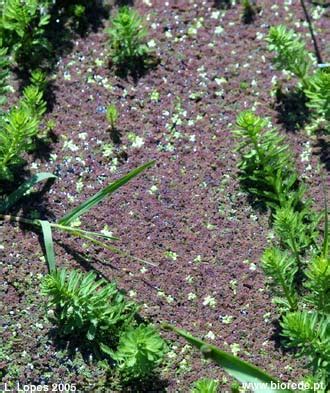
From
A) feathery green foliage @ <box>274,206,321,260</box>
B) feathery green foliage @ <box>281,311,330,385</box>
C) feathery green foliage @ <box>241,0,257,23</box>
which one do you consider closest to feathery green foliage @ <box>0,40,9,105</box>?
feathery green foliage @ <box>241,0,257,23</box>

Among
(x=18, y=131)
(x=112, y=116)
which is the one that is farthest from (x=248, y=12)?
(x=18, y=131)

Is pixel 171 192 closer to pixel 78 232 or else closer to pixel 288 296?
pixel 78 232

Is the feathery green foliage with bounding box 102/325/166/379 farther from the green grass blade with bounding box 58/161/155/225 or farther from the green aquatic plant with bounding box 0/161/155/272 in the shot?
the green grass blade with bounding box 58/161/155/225

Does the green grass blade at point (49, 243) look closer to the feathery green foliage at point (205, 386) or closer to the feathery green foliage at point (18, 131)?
the feathery green foliage at point (18, 131)

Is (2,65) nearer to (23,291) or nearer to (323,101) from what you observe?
(23,291)

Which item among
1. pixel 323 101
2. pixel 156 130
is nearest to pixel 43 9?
pixel 156 130

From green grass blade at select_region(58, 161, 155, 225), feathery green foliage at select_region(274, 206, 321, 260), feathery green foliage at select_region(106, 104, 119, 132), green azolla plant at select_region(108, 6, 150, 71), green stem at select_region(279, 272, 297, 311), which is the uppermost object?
green azolla plant at select_region(108, 6, 150, 71)
